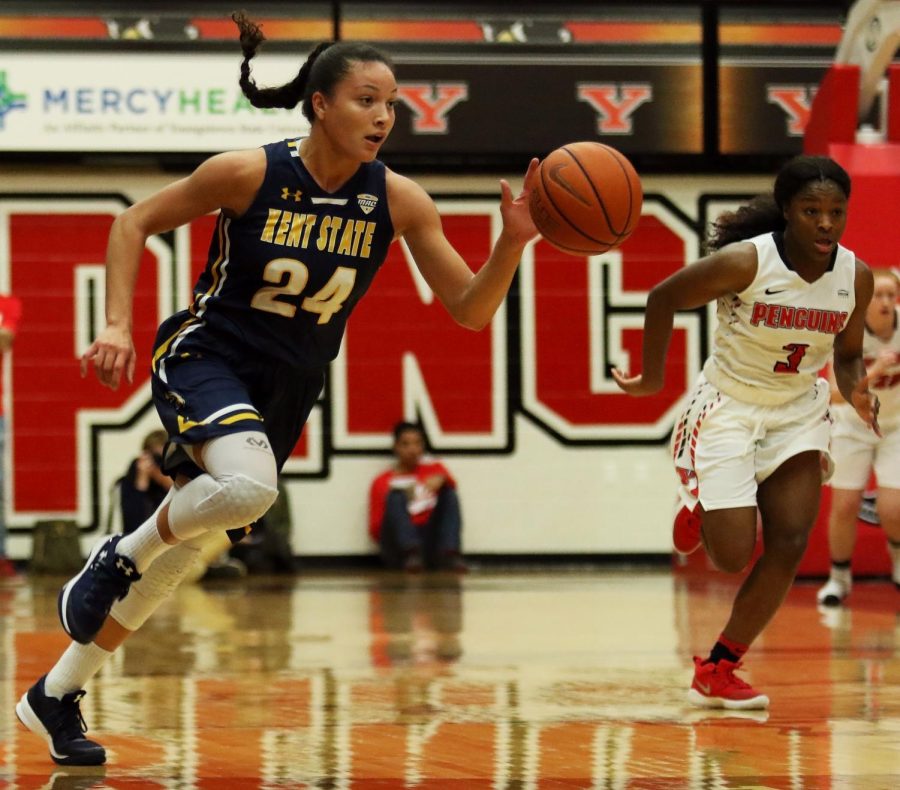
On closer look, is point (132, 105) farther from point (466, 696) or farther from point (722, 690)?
point (722, 690)

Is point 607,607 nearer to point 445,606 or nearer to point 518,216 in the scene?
point 445,606

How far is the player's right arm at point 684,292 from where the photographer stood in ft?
17.5

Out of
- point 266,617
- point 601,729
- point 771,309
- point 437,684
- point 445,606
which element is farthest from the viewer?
point 445,606

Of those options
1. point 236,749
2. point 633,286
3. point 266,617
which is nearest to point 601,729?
point 236,749

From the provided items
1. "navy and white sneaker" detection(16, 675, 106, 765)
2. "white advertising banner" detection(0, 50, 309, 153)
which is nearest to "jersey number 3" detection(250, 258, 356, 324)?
"navy and white sneaker" detection(16, 675, 106, 765)

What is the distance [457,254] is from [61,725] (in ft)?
5.45

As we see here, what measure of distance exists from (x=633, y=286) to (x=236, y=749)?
8147 mm

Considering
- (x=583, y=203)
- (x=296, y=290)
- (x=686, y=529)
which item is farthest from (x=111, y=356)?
(x=686, y=529)

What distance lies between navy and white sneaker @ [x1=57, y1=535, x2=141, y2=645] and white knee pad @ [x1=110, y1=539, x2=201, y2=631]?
27mm

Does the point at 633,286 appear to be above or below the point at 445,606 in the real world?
above

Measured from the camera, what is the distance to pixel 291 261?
14.1 feet

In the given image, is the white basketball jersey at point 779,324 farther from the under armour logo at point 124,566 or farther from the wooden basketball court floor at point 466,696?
the under armour logo at point 124,566

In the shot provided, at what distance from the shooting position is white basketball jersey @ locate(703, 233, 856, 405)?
5.33 m

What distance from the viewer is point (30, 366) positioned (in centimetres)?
1196
